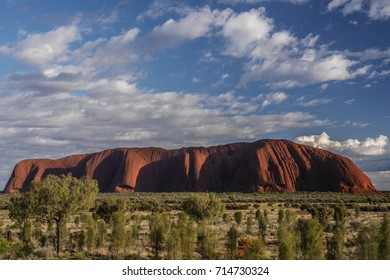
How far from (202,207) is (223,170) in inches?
4212

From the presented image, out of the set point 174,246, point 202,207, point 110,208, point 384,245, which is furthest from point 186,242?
point 110,208

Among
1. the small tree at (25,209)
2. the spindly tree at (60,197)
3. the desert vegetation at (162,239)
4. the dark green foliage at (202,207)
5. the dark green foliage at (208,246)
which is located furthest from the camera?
the dark green foliage at (202,207)

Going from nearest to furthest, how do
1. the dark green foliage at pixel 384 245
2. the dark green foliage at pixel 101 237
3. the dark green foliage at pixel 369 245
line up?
1. the dark green foliage at pixel 384 245
2. the dark green foliage at pixel 369 245
3. the dark green foliage at pixel 101 237

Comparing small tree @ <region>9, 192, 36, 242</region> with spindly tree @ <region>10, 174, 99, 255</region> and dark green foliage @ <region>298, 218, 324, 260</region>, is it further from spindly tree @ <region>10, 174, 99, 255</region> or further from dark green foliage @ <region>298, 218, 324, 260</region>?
dark green foliage @ <region>298, 218, 324, 260</region>

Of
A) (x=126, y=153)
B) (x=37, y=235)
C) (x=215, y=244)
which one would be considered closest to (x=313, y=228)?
(x=215, y=244)

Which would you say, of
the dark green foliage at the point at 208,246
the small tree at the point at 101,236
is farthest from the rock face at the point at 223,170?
the dark green foliage at the point at 208,246

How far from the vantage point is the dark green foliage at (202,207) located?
33781 mm

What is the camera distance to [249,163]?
13375 cm

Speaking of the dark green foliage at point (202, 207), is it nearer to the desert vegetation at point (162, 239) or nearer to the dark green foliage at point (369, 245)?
the desert vegetation at point (162, 239)

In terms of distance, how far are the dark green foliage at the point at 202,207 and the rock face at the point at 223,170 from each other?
93.5 metres

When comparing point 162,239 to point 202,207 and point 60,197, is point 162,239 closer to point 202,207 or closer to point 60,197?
point 60,197

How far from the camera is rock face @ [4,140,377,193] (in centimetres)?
12769

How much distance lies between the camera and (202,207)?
1329 inches

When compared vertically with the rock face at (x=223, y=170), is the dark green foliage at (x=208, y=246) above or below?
below
